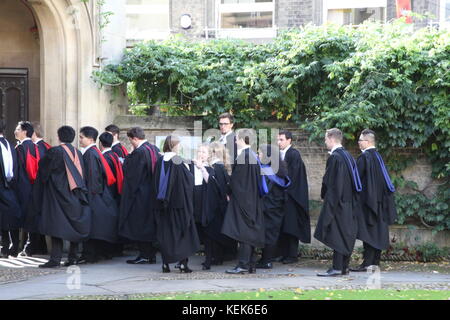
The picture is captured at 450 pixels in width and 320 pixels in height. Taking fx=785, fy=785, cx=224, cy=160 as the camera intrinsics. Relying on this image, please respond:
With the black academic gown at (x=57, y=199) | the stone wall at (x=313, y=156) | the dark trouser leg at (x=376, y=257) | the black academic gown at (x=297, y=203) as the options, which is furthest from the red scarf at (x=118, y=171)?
the dark trouser leg at (x=376, y=257)

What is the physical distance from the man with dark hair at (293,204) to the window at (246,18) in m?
9.19

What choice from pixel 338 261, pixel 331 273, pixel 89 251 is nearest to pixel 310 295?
pixel 331 273

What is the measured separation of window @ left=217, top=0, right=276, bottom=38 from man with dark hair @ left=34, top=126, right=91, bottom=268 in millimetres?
10715

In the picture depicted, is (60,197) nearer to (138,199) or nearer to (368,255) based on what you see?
(138,199)

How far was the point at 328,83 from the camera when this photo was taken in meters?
13.5

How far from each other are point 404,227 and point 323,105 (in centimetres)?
248

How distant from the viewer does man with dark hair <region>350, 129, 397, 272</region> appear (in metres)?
11.5

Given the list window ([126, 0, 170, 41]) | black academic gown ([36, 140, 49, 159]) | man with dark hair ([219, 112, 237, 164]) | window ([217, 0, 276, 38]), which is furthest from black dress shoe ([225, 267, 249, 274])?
window ([126, 0, 170, 41])

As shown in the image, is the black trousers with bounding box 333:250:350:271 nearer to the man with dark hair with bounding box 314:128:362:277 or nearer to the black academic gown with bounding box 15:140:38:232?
the man with dark hair with bounding box 314:128:362:277

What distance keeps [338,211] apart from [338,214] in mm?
42

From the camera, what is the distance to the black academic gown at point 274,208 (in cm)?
1196

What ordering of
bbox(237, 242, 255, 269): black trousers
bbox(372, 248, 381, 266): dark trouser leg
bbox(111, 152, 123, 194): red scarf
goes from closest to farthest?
bbox(237, 242, 255, 269): black trousers < bbox(372, 248, 381, 266): dark trouser leg < bbox(111, 152, 123, 194): red scarf

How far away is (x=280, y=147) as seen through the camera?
12.7m
